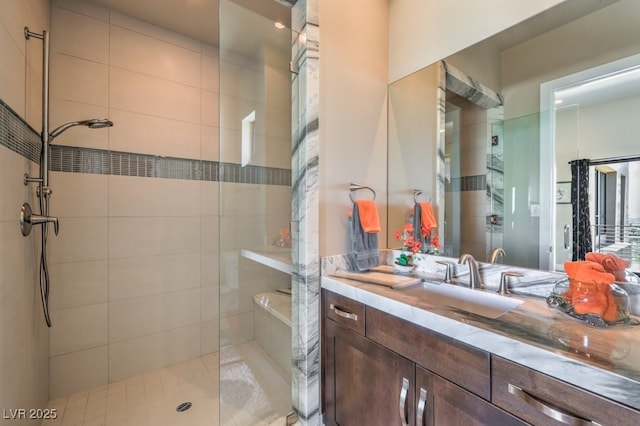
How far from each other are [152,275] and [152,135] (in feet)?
3.73

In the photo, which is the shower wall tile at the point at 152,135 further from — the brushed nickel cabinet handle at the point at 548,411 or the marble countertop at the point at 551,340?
the brushed nickel cabinet handle at the point at 548,411

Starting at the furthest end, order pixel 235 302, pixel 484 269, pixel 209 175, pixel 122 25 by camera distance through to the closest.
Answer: pixel 209 175
pixel 122 25
pixel 235 302
pixel 484 269

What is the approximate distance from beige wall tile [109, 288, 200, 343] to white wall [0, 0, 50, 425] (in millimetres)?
426

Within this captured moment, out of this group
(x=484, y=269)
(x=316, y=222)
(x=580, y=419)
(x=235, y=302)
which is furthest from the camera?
(x=235, y=302)

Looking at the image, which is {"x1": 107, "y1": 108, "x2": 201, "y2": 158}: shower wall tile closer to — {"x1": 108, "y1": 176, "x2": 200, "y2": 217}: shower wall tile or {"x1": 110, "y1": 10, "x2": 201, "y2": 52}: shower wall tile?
{"x1": 108, "y1": 176, "x2": 200, "y2": 217}: shower wall tile

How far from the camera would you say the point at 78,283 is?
1.98 meters

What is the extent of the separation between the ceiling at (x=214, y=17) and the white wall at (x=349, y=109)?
0.33m

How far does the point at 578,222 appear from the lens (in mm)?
1220

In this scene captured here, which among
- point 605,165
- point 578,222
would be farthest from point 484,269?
point 605,165

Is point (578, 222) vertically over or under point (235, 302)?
over

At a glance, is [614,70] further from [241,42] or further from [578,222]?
[241,42]

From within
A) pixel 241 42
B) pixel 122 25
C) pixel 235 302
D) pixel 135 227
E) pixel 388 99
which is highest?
→ pixel 122 25

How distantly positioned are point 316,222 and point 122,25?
2.16 meters

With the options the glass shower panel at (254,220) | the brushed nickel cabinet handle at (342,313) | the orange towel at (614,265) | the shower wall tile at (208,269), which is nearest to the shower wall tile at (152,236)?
the shower wall tile at (208,269)
